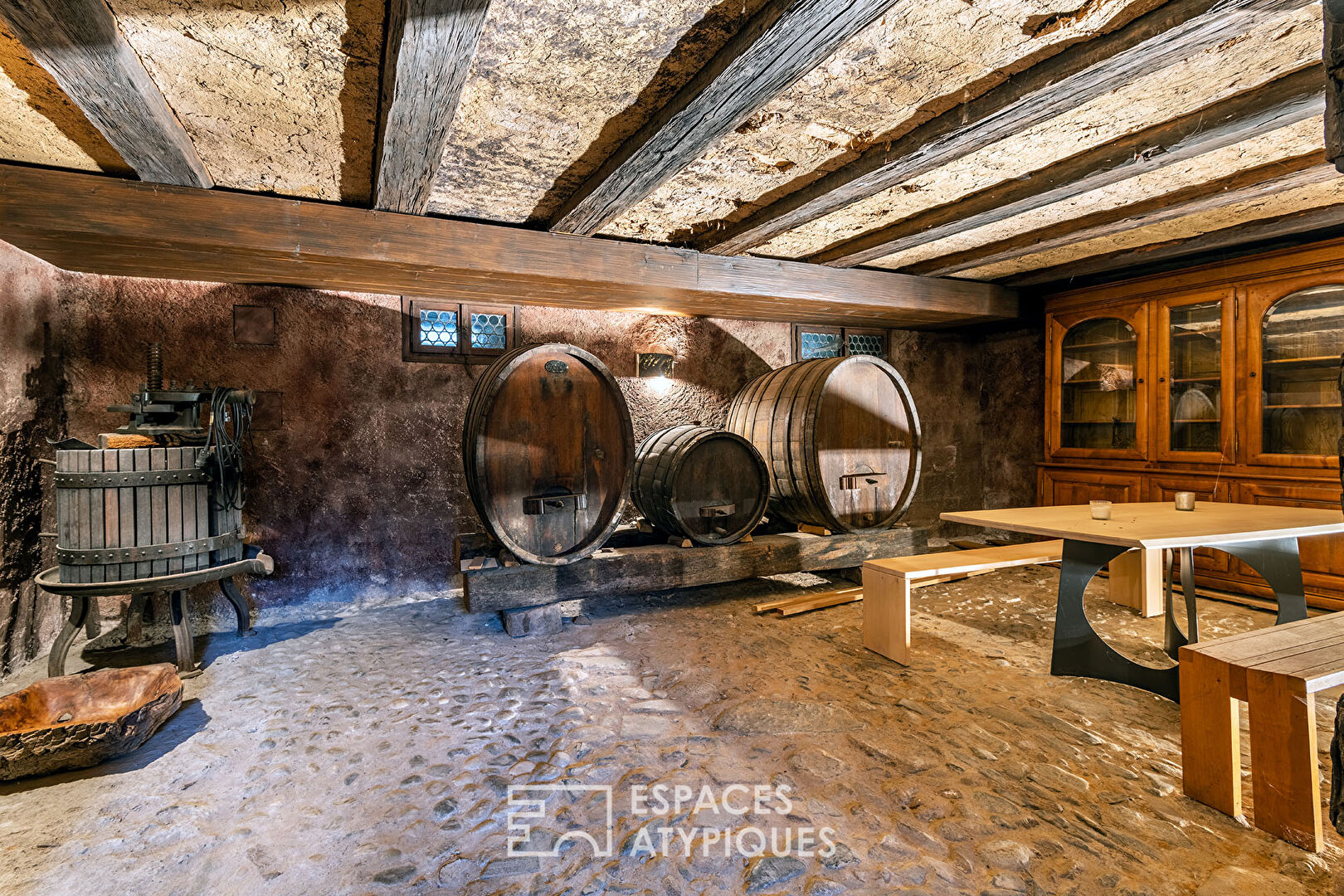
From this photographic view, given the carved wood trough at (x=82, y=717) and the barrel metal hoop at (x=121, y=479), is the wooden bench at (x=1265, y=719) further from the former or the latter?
the barrel metal hoop at (x=121, y=479)

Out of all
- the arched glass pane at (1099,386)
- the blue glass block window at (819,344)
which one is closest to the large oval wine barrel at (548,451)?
the blue glass block window at (819,344)

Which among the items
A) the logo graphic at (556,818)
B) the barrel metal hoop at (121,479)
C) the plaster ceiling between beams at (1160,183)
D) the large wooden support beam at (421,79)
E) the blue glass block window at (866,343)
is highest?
the plaster ceiling between beams at (1160,183)

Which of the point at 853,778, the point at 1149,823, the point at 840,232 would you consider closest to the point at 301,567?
the point at 853,778

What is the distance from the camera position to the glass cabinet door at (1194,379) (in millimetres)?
4293

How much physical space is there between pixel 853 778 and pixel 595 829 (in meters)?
0.90

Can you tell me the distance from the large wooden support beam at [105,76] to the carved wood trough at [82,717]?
221 cm

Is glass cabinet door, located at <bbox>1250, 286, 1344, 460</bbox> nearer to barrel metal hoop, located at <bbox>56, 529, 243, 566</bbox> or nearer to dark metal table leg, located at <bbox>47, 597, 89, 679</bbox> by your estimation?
barrel metal hoop, located at <bbox>56, 529, 243, 566</bbox>

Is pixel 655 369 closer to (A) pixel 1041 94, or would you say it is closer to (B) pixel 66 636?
(A) pixel 1041 94

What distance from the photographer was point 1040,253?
434 centimetres

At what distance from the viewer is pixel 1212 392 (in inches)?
172

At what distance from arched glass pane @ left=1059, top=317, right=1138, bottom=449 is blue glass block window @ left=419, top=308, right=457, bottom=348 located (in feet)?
16.6

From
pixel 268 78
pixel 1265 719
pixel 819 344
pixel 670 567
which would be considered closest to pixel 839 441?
pixel 670 567

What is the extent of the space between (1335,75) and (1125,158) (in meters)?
2.00

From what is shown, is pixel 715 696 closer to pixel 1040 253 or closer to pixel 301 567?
pixel 301 567
